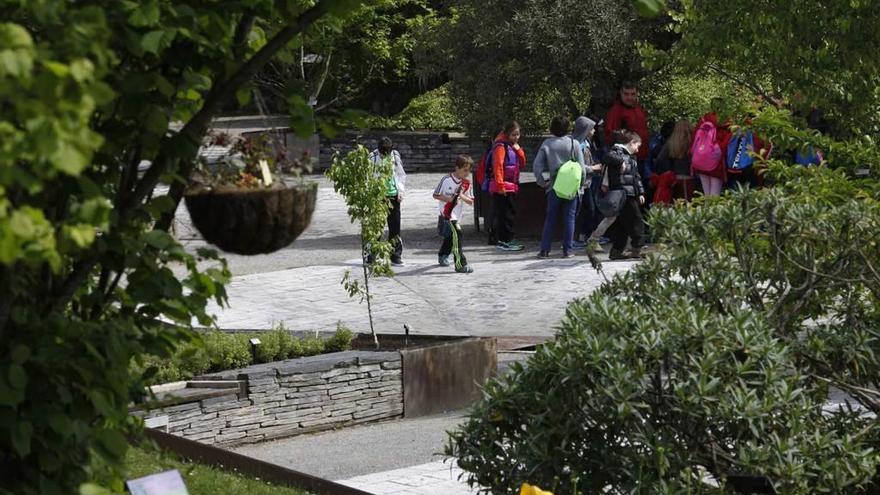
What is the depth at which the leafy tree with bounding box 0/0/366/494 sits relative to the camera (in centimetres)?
307

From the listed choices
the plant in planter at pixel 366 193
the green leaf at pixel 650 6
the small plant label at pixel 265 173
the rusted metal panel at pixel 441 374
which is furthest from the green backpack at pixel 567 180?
the green leaf at pixel 650 6

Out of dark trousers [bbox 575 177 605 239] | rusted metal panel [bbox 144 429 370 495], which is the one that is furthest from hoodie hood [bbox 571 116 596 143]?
rusted metal panel [bbox 144 429 370 495]

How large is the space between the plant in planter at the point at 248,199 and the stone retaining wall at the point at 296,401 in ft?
17.5

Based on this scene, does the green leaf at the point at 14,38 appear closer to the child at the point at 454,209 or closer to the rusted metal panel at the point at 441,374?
the rusted metal panel at the point at 441,374

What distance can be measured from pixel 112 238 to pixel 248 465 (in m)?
4.97

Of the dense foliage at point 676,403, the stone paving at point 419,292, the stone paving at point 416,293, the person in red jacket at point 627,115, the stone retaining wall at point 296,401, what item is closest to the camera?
the dense foliage at point 676,403

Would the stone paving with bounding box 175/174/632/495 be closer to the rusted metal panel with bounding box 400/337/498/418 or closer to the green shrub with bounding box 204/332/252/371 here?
the rusted metal panel with bounding box 400/337/498/418

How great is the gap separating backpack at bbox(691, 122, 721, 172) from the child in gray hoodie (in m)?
1.36

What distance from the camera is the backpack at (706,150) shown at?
1745 cm

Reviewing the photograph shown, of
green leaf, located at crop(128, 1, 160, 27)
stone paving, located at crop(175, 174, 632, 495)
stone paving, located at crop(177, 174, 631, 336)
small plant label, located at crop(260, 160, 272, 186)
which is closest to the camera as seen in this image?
green leaf, located at crop(128, 1, 160, 27)

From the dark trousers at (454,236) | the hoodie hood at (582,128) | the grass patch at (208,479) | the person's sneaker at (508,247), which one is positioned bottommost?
the grass patch at (208,479)

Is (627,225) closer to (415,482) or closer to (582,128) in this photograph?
(582,128)

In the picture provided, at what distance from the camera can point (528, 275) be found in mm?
16438

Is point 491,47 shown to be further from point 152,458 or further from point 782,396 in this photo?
point 782,396
